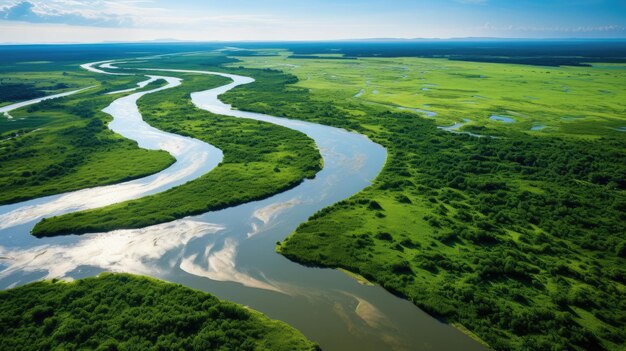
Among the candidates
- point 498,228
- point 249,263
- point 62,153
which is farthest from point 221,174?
point 498,228

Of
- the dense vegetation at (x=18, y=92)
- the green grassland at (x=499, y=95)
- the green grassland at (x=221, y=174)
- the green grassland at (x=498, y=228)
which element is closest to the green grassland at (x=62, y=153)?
the green grassland at (x=221, y=174)

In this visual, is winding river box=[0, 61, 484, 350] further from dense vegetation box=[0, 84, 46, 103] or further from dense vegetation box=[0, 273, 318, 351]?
dense vegetation box=[0, 84, 46, 103]

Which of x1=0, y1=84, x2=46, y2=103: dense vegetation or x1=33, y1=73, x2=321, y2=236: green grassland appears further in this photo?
x1=0, y1=84, x2=46, y2=103: dense vegetation

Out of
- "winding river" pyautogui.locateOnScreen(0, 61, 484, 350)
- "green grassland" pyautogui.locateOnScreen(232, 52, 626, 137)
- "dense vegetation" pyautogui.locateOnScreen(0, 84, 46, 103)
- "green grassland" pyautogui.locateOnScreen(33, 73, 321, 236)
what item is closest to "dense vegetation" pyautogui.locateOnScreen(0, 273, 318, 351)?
"winding river" pyautogui.locateOnScreen(0, 61, 484, 350)

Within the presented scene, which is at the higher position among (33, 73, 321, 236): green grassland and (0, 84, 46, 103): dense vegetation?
(0, 84, 46, 103): dense vegetation

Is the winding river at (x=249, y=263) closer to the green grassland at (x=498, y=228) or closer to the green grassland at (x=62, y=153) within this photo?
the green grassland at (x=498, y=228)

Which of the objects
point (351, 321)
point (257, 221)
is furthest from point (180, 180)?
point (351, 321)

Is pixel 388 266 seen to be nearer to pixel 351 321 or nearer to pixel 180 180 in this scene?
pixel 351 321

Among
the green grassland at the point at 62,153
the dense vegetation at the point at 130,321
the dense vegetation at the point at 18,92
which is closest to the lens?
the dense vegetation at the point at 130,321
